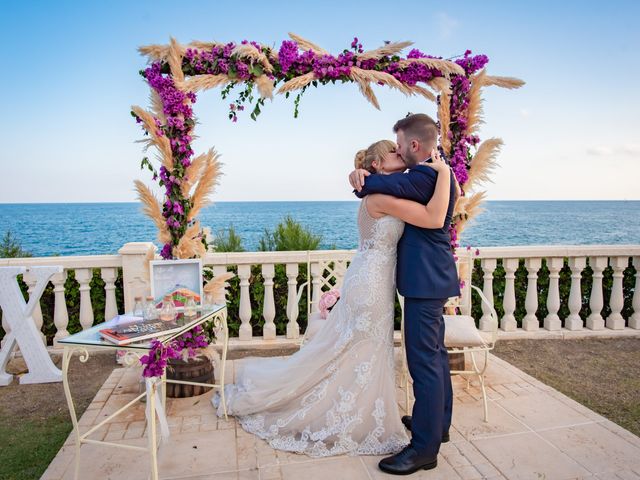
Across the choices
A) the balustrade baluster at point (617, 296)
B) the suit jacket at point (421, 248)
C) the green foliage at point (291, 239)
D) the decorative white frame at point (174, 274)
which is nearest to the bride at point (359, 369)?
the suit jacket at point (421, 248)

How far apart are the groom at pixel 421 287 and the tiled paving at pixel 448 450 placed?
20 centimetres

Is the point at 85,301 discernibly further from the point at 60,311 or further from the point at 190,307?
the point at 190,307

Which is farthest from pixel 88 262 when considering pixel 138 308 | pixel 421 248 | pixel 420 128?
pixel 420 128

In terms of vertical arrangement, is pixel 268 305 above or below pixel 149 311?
below

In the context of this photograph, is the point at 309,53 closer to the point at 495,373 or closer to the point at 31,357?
the point at 495,373

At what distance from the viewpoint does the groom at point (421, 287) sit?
2584 millimetres

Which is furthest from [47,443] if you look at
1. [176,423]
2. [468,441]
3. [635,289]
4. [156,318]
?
[635,289]

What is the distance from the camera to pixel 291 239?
6.89 meters

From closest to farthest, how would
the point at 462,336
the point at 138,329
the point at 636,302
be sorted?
the point at 138,329
the point at 462,336
the point at 636,302

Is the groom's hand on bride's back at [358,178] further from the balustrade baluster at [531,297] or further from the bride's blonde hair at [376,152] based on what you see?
the balustrade baluster at [531,297]

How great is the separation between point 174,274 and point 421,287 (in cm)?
213

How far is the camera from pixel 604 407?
3.74m

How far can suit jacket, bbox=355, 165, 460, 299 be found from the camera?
2580mm

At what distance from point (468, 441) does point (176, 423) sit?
210 centimetres
